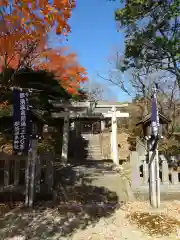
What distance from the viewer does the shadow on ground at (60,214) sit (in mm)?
4840

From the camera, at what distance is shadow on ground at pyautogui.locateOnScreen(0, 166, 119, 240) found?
4.84 meters

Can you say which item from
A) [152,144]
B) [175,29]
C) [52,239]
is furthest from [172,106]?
[52,239]

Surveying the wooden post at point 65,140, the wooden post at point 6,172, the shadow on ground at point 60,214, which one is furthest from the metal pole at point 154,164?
the wooden post at point 65,140

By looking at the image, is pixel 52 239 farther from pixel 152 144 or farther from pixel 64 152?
pixel 64 152

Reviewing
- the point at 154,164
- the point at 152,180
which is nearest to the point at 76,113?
the point at 154,164

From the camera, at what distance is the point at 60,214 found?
19.0ft

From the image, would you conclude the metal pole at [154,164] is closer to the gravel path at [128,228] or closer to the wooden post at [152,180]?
the wooden post at [152,180]

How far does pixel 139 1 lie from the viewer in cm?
959

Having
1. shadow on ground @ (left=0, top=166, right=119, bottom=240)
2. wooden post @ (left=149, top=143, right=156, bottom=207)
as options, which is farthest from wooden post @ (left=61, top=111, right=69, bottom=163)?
wooden post @ (left=149, top=143, right=156, bottom=207)

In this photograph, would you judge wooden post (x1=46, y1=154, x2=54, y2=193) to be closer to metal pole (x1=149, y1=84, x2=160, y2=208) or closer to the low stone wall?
metal pole (x1=149, y1=84, x2=160, y2=208)

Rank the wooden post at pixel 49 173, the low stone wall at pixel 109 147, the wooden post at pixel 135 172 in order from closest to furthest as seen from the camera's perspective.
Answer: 1. the wooden post at pixel 49 173
2. the wooden post at pixel 135 172
3. the low stone wall at pixel 109 147

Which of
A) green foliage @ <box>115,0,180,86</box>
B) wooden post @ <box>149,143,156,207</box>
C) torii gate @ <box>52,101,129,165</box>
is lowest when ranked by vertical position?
wooden post @ <box>149,143,156,207</box>

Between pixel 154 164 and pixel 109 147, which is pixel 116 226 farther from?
pixel 109 147

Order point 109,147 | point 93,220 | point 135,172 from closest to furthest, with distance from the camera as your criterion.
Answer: point 93,220, point 135,172, point 109,147
